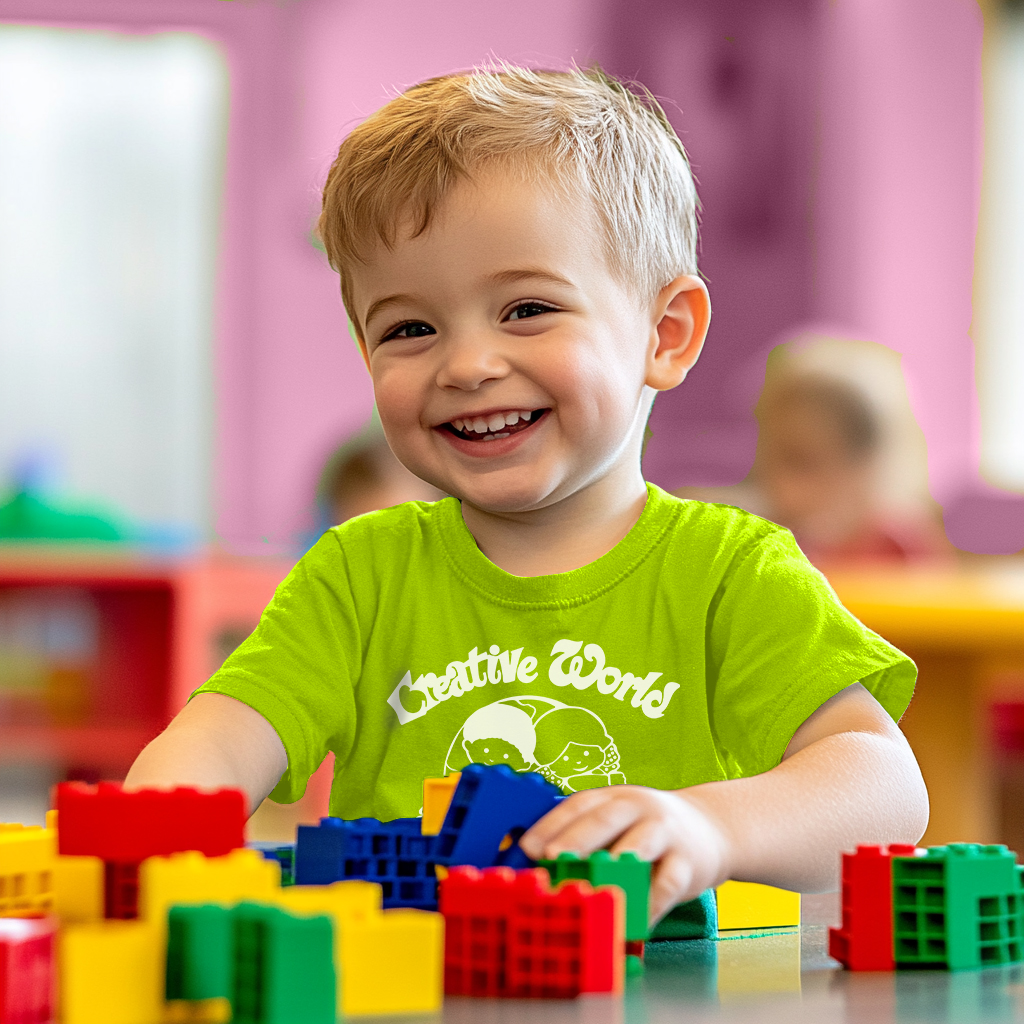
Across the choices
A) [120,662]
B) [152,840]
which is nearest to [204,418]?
[120,662]

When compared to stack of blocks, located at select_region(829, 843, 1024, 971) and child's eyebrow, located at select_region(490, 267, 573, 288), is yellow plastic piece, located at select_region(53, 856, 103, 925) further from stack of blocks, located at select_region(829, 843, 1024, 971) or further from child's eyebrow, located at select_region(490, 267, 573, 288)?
child's eyebrow, located at select_region(490, 267, 573, 288)

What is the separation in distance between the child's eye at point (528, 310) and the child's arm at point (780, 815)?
287mm

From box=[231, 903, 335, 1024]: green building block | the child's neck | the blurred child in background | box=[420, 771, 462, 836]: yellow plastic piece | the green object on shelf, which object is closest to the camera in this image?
→ box=[231, 903, 335, 1024]: green building block

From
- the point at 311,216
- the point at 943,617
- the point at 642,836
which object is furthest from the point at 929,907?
the point at 311,216

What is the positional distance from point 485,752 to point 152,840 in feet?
1.21

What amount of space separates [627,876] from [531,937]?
0.06m

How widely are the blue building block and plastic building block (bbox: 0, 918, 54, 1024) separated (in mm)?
164

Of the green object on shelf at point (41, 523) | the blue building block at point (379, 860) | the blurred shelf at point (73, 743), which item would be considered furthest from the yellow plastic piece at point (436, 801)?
the green object on shelf at point (41, 523)

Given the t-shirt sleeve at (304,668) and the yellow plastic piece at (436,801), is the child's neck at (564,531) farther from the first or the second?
the yellow plastic piece at (436,801)

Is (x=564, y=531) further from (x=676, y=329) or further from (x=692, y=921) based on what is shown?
(x=692, y=921)

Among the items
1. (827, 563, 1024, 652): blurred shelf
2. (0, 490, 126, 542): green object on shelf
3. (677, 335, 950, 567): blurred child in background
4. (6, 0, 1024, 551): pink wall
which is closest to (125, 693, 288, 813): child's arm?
(827, 563, 1024, 652): blurred shelf

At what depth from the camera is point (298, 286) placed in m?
5.47

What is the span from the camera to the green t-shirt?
85 cm

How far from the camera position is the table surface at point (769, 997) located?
49 cm
